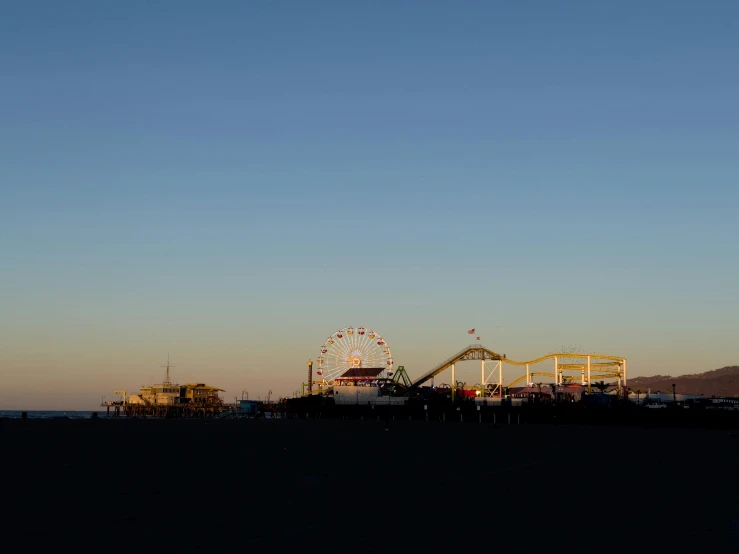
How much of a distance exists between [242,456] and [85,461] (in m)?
7.51

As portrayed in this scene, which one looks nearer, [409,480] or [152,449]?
[409,480]

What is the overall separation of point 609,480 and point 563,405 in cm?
9105

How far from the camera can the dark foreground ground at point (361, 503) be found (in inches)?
611

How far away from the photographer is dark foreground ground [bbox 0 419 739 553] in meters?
15.5

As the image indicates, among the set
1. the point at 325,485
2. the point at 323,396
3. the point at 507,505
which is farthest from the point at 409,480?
the point at 323,396

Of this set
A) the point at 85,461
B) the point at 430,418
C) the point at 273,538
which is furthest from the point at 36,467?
the point at 430,418

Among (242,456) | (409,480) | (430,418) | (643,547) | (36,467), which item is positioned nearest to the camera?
(643,547)

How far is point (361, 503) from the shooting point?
2088cm

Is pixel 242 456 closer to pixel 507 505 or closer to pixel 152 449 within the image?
pixel 152 449

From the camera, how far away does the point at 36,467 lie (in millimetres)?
29391

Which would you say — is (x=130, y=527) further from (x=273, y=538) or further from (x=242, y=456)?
(x=242, y=456)

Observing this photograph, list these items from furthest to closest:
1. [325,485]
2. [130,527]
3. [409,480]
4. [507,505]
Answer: [409,480]
[325,485]
[507,505]
[130,527]

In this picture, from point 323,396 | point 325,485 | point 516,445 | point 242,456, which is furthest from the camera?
point 323,396

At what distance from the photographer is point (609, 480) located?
27.6 metres
